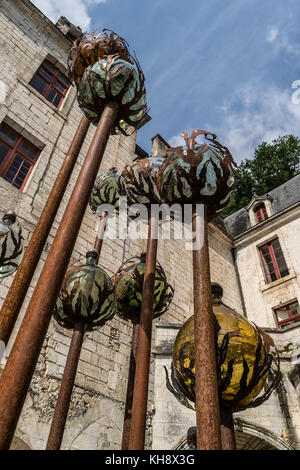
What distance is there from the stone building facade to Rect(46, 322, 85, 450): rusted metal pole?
122 inches

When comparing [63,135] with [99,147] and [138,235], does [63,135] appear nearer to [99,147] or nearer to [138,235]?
[138,235]

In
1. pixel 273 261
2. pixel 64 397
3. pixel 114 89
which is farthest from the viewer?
pixel 273 261

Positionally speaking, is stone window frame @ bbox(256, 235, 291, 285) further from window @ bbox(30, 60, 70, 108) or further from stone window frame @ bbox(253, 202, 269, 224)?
window @ bbox(30, 60, 70, 108)

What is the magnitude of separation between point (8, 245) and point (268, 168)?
65.9 feet

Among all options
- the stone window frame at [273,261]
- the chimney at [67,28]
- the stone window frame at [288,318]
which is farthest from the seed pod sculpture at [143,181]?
the stone window frame at [273,261]

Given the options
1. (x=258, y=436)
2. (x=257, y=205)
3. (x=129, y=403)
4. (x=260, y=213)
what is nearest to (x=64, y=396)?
(x=129, y=403)

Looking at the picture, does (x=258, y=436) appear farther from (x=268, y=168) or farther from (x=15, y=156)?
(x=268, y=168)

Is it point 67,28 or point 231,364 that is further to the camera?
point 67,28

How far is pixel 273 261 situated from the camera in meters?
12.0

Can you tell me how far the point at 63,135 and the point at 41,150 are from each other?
77 centimetres

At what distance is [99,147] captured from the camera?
6.65 feet

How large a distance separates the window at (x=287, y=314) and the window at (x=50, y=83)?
9615 millimetres

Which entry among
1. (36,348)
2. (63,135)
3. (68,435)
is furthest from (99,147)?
(63,135)
